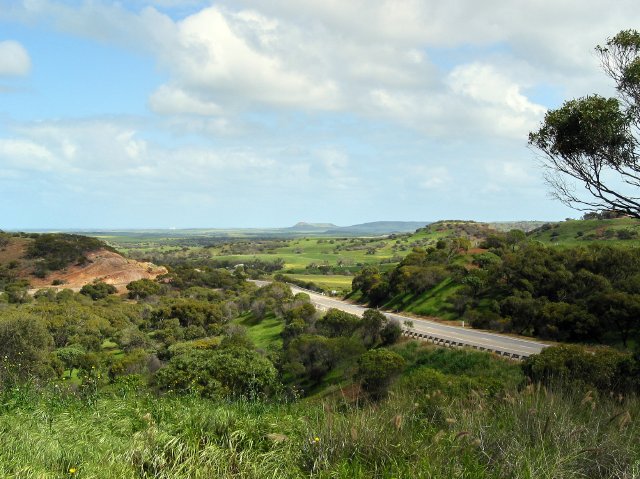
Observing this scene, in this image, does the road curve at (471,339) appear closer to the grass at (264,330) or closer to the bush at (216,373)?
the grass at (264,330)

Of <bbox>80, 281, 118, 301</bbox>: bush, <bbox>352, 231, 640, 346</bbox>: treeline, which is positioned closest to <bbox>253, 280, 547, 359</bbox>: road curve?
<bbox>352, 231, 640, 346</bbox>: treeline

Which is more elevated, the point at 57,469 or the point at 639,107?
the point at 639,107

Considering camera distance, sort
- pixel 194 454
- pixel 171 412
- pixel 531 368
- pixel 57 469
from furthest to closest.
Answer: pixel 531 368 < pixel 171 412 < pixel 194 454 < pixel 57 469

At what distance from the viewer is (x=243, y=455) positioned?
6609 mm

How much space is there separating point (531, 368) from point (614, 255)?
2951cm

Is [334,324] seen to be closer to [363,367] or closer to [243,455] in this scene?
[363,367]

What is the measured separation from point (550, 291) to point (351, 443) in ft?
165

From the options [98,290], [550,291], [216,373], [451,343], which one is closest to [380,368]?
[451,343]

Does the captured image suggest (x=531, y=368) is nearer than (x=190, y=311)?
Yes

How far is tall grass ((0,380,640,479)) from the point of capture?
A: 5.70 meters

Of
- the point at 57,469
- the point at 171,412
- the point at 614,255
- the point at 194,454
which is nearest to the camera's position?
the point at 57,469

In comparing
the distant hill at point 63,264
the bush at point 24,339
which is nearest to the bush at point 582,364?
the bush at point 24,339

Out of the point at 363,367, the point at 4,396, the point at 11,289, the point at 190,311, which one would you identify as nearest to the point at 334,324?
the point at 363,367

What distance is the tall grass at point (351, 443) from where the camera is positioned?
570 cm
